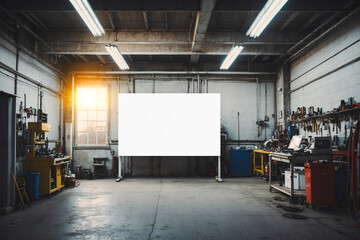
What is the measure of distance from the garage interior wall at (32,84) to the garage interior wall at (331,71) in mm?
6395

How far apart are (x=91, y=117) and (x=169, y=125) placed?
9.25 feet

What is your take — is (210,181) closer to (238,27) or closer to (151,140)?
(151,140)

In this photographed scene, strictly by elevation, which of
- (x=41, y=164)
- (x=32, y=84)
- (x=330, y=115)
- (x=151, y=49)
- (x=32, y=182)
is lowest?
(x=32, y=182)

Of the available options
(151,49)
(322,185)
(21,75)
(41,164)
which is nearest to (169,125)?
(151,49)

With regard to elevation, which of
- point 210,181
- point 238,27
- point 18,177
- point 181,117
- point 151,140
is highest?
point 238,27

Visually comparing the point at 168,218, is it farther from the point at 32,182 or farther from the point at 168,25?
the point at 168,25

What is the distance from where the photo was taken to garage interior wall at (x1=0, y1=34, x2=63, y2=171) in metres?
5.25

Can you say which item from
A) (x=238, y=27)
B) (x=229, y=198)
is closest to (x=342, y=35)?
(x=238, y=27)

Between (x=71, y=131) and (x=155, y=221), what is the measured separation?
567 cm

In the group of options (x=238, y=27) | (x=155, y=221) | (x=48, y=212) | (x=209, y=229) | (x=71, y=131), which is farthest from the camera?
(x=71, y=131)

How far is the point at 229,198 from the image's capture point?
5.26m

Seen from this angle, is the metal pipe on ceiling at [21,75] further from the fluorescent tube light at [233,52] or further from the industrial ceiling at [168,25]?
the fluorescent tube light at [233,52]

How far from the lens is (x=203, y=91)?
8844mm

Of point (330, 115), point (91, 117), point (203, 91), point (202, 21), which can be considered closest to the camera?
point (202, 21)
